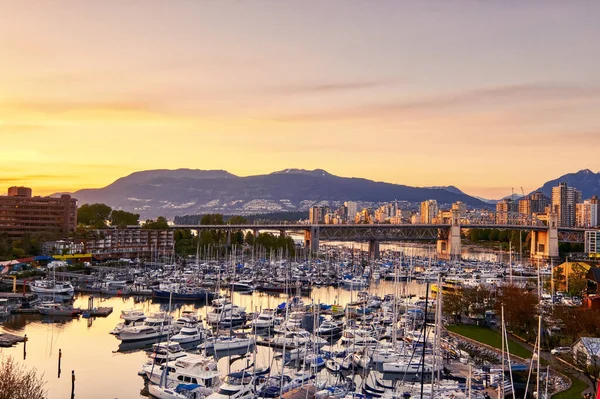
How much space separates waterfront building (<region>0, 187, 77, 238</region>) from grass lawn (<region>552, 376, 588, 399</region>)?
76240mm

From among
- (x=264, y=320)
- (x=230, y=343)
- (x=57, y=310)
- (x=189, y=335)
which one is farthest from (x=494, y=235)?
(x=230, y=343)

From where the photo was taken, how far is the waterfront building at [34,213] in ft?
286

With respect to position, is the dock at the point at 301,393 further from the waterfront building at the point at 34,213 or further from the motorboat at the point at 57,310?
the waterfront building at the point at 34,213

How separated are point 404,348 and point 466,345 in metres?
2.97

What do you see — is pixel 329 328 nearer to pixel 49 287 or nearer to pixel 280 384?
pixel 280 384

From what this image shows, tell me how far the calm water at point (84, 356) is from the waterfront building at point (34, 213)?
43695 mm

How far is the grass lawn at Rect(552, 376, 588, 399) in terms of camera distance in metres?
21.3

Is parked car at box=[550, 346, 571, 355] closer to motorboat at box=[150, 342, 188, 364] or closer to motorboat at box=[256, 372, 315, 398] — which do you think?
motorboat at box=[256, 372, 315, 398]

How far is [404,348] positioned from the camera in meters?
29.4

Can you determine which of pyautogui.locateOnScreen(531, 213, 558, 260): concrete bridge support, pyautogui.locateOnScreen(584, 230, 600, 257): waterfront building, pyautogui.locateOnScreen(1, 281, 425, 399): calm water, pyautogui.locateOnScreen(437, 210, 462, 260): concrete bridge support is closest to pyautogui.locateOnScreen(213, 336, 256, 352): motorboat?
pyautogui.locateOnScreen(1, 281, 425, 399): calm water

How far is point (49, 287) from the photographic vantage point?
50.8 meters

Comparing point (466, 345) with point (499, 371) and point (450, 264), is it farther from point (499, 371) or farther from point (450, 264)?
point (450, 264)

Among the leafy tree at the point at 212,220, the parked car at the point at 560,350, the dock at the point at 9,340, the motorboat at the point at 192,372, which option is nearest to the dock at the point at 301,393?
the motorboat at the point at 192,372

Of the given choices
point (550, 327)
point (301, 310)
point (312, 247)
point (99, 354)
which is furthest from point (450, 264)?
point (99, 354)
